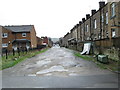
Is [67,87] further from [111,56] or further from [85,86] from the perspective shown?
[111,56]

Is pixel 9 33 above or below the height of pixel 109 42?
above

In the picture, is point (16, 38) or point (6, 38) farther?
point (16, 38)

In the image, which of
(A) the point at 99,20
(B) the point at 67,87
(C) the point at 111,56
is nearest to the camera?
(B) the point at 67,87

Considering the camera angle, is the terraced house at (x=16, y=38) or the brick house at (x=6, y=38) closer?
the brick house at (x=6, y=38)

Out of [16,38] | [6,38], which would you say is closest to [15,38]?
[16,38]

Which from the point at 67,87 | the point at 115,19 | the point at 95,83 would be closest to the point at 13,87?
the point at 67,87

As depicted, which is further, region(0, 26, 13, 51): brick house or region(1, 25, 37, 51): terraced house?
region(1, 25, 37, 51): terraced house

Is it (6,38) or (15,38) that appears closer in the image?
(6,38)

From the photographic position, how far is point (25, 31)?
3969 centimetres

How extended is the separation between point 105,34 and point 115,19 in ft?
16.5

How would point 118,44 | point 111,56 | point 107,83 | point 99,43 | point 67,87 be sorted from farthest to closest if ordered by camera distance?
point 99,43
point 111,56
point 118,44
point 107,83
point 67,87

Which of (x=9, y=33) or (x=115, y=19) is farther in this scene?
(x=9, y=33)

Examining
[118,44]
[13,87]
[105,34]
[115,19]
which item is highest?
[115,19]

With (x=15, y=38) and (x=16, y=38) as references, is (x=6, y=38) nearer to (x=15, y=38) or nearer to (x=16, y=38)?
(x=15, y=38)
